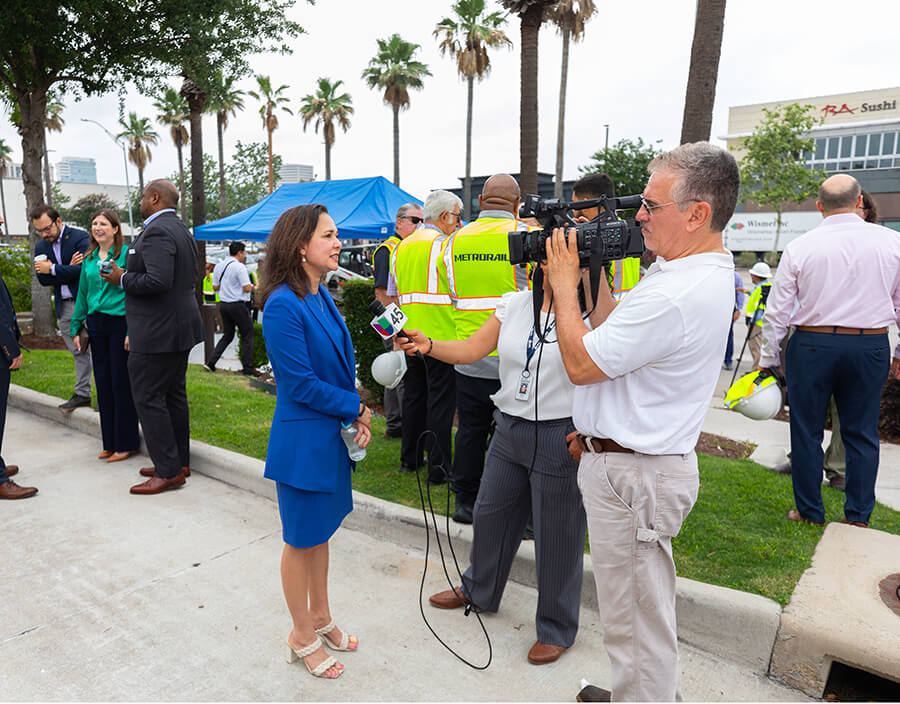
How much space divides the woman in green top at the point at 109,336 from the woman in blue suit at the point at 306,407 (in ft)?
10.0

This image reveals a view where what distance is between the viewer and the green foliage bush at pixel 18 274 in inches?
554

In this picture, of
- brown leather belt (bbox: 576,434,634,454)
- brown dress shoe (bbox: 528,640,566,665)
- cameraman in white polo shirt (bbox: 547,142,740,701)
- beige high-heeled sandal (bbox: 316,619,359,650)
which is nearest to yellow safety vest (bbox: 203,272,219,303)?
beige high-heeled sandal (bbox: 316,619,359,650)

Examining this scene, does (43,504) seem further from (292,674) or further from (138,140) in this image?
(138,140)

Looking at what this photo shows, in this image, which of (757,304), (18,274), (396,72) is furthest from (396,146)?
(757,304)

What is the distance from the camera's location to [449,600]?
330 centimetres

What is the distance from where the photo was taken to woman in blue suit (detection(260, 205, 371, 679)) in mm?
2621

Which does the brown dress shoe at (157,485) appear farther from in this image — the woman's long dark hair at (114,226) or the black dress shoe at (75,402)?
the black dress shoe at (75,402)

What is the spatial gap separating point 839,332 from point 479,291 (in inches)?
82.7

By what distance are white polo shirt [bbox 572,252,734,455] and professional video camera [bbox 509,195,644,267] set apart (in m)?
0.13

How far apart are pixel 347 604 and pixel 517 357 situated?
1.58 meters

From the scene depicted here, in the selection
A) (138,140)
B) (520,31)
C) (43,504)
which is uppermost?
(138,140)

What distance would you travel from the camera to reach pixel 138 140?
188ft

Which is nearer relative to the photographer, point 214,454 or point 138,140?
point 214,454

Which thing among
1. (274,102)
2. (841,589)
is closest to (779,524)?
(841,589)
